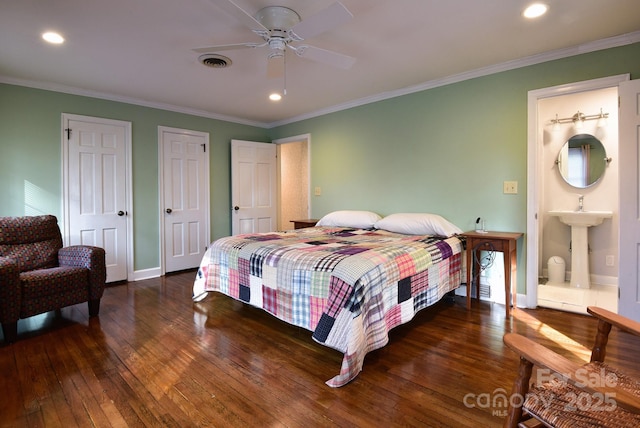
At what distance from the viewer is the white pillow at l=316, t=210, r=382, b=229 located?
13.0 feet

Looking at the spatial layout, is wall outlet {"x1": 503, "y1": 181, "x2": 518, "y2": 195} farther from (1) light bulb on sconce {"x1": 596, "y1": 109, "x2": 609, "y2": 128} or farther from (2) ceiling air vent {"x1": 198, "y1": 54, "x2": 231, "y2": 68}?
(2) ceiling air vent {"x1": 198, "y1": 54, "x2": 231, "y2": 68}

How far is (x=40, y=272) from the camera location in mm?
2666

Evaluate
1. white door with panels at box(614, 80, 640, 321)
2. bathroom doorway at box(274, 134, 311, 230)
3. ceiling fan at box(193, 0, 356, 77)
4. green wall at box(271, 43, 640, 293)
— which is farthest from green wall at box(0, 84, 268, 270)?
white door with panels at box(614, 80, 640, 321)

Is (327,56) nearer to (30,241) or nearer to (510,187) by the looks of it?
(510,187)

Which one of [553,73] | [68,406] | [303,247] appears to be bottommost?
[68,406]

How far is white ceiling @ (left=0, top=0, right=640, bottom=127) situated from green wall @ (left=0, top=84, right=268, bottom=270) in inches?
6.9

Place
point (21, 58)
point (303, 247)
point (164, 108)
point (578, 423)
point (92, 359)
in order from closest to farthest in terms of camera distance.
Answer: point (578, 423)
point (92, 359)
point (303, 247)
point (21, 58)
point (164, 108)

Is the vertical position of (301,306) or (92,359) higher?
(301,306)

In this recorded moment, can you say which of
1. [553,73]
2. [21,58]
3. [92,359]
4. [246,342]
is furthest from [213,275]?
[553,73]

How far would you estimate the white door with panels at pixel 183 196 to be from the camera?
177 inches

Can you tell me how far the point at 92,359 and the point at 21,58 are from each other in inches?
109

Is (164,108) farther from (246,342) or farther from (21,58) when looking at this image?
(246,342)

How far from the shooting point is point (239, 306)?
3174 mm

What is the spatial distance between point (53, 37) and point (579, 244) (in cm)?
556
